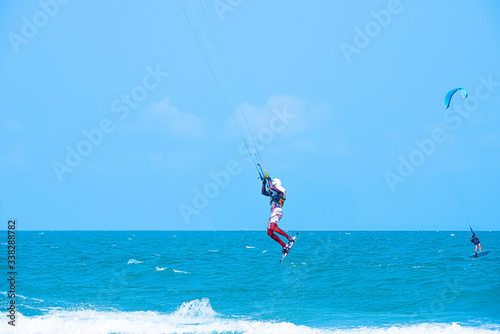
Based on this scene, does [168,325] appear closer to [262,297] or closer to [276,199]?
[262,297]

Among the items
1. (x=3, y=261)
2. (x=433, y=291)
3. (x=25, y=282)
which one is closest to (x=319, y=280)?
(x=433, y=291)

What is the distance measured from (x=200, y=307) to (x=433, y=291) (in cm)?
→ 1331

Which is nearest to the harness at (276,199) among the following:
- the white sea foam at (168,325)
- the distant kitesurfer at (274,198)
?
the distant kitesurfer at (274,198)

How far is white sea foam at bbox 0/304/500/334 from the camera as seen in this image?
2241 centimetres

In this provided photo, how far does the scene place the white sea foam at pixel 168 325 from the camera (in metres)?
22.4

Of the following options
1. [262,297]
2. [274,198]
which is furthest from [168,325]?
[274,198]

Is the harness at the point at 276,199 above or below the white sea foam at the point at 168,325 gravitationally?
above

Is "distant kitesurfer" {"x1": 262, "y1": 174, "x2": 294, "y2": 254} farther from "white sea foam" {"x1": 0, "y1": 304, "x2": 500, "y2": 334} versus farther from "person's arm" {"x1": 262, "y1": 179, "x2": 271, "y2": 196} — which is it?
"white sea foam" {"x1": 0, "y1": 304, "x2": 500, "y2": 334}

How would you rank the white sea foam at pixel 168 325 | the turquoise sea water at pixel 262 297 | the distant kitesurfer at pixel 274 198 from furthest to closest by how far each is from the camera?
the turquoise sea water at pixel 262 297 → the white sea foam at pixel 168 325 → the distant kitesurfer at pixel 274 198

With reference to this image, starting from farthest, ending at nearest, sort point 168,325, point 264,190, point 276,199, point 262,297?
point 262,297 < point 168,325 < point 276,199 < point 264,190

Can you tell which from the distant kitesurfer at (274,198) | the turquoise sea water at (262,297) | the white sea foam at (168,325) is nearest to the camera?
the distant kitesurfer at (274,198)

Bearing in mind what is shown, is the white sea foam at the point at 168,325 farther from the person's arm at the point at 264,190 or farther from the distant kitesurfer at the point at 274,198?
the person's arm at the point at 264,190

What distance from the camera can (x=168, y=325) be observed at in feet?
78.3

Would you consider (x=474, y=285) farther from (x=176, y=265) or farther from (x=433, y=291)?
(x=176, y=265)
